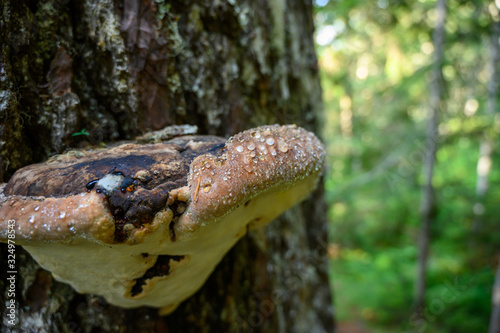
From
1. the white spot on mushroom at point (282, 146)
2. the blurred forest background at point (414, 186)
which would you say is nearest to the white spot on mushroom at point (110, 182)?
the white spot on mushroom at point (282, 146)

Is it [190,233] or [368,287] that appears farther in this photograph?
[368,287]

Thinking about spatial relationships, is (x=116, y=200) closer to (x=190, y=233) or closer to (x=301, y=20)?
(x=190, y=233)

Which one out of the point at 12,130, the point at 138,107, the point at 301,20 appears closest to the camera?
the point at 12,130

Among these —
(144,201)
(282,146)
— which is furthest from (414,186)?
(144,201)

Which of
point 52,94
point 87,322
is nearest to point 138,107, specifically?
point 52,94

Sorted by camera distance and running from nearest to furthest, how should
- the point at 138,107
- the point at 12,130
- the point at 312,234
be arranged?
the point at 12,130
the point at 138,107
the point at 312,234

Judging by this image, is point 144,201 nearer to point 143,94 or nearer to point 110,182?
point 110,182

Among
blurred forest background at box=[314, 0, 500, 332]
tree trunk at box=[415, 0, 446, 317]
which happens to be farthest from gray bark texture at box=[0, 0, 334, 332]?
tree trunk at box=[415, 0, 446, 317]

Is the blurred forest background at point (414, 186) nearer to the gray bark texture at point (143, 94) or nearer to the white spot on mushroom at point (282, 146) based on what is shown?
the gray bark texture at point (143, 94)
